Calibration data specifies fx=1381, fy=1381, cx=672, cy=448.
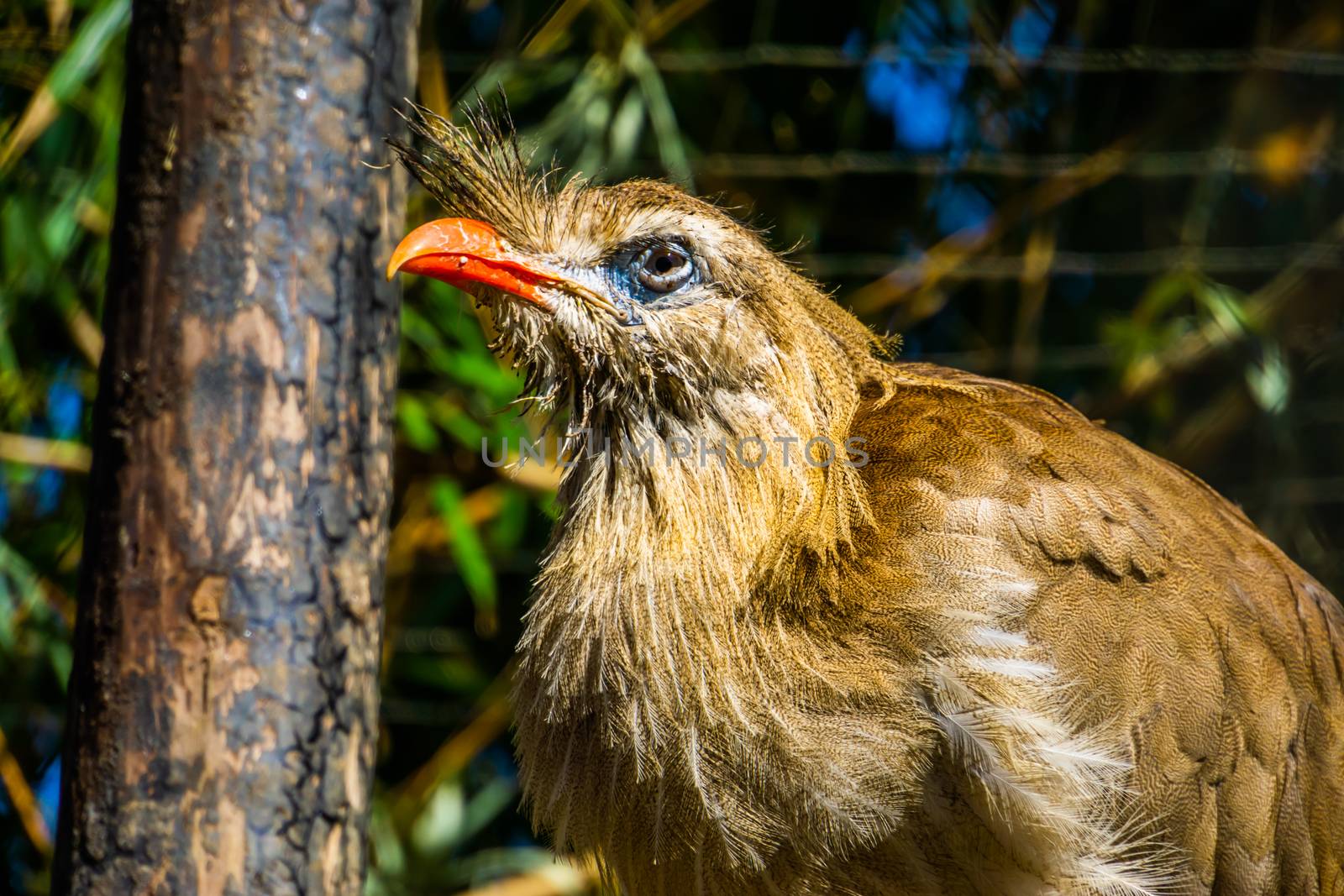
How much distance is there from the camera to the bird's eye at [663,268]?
1.71 metres

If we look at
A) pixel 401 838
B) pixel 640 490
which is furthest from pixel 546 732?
pixel 401 838

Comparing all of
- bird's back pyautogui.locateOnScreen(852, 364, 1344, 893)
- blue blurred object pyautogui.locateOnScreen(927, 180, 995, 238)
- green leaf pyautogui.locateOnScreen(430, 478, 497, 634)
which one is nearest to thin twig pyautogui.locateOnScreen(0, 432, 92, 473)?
green leaf pyautogui.locateOnScreen(430, 478, 497, 634)

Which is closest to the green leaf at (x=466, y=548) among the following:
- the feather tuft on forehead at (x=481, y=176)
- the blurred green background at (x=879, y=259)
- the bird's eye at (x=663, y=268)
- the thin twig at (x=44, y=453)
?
the blurred green background at (x=879, y=259)

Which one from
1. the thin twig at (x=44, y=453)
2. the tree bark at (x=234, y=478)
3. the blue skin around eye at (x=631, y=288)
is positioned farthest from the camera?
the thin twig at (x=44, y=453)

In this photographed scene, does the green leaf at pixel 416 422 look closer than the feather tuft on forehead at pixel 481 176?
No

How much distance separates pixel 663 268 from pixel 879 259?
1705 millimetres

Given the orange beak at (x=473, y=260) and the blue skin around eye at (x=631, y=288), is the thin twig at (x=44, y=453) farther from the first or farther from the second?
the blue skin around eye at (x=631, y=288)

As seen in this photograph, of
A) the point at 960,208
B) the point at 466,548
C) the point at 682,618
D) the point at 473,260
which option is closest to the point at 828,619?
the point at 682,618

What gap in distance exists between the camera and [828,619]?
5.31 ft

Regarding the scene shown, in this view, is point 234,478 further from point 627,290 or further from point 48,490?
point 48,490

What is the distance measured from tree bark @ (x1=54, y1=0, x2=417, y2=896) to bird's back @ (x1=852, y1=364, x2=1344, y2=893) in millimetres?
660

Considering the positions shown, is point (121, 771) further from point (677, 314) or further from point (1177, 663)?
point (1177, 663)

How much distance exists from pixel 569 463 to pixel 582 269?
0.25 m

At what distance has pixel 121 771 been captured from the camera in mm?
1442
